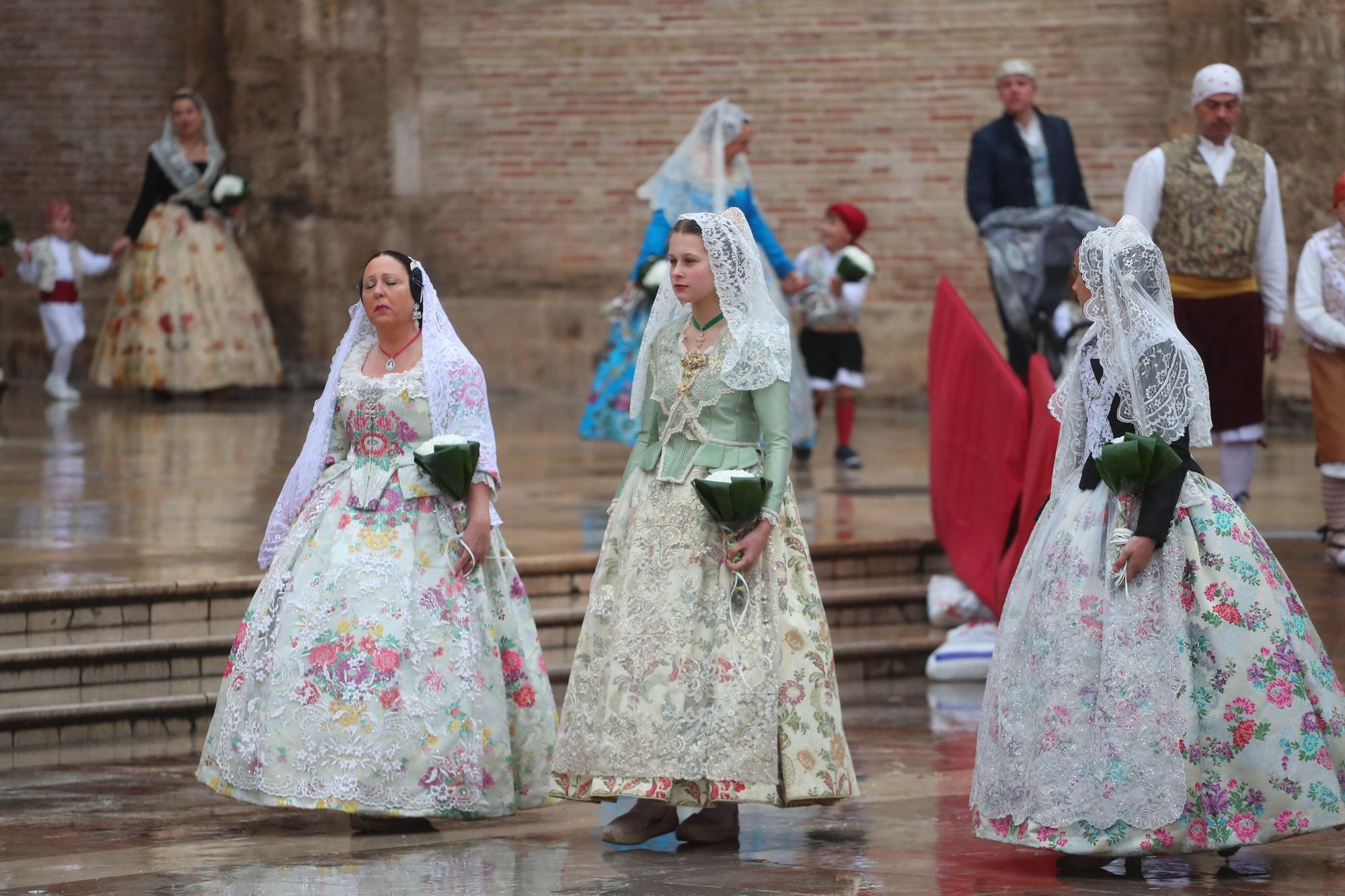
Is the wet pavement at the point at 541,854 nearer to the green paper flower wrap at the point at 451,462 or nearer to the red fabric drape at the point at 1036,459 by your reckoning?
the green paper flower wrap at the point at 451,462

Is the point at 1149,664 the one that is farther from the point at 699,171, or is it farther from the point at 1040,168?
the point at 699,171

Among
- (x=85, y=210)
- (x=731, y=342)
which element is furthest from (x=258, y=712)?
(x=85, y=210)

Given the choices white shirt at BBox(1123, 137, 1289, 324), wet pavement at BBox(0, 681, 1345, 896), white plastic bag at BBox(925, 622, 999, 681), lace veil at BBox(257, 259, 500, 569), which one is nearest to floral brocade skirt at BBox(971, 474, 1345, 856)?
wet pavement at BBox(0, 681, 1345, 896)

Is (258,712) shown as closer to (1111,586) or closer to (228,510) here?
(1111,586)

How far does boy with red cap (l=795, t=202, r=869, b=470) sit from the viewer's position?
1177cm

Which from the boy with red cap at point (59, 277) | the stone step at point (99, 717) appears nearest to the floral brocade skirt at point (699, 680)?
Result: the stone step at point (99, 717)

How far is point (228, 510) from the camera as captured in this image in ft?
31.7

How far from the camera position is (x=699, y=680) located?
545cm

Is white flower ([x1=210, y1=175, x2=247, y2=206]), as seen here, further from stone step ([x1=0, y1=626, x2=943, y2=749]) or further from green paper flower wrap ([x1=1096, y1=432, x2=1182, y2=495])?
green paper flower wrap ([x1=1096, y1=432, x2=1182, y2=495])

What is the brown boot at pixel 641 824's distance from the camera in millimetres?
5516

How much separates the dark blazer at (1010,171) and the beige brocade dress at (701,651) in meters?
4.47

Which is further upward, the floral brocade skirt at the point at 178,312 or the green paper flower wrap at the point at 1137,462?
the floral brocade skirt at the point at 178,312

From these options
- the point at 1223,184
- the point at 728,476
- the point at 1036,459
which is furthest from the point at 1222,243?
the point at 728,476

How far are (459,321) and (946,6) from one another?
421 centimetres
